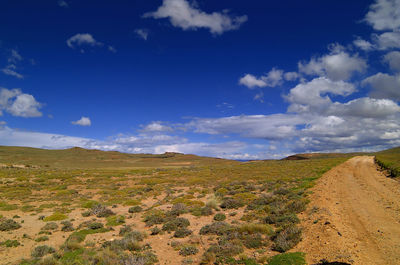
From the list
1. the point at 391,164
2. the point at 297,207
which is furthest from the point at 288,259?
the point at 391,164

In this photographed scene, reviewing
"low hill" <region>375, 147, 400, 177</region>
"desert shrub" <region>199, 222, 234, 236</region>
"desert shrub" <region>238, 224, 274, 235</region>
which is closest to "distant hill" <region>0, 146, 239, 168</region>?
"low hill" <region>375, 147, 400, 177</region>

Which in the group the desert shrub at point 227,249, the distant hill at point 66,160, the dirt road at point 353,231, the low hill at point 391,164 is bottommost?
the distant hill at point 66,160

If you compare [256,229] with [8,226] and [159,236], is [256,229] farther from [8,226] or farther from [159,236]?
[8,226]

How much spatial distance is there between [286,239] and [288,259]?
1.90 meters

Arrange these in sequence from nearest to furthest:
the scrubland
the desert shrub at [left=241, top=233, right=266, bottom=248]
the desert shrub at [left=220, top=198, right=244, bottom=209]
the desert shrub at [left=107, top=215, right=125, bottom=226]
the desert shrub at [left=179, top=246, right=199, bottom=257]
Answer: the scrubland → the desert shrub at [left=241, top=233, right=266, bottom=248] → the desert shrub at [left=179, top=246, right=199, bottom=257] → the desert shrub at [left=107, top=215, right=125, bottom=226] → the desert shrub at [left=220, top=198, right=244, bottom=209]

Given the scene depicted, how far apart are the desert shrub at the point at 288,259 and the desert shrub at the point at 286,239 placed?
716 millimetres

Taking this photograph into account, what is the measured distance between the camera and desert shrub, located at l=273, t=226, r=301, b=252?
8.55m

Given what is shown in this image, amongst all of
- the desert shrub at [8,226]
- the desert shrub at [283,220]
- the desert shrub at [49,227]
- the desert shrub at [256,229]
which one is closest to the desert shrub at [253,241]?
the desert shrub at [256,229]

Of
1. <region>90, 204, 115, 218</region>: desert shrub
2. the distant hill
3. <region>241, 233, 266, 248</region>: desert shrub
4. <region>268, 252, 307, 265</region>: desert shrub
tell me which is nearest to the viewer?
<region>268, 252, 307, 265</region>: desert shrub

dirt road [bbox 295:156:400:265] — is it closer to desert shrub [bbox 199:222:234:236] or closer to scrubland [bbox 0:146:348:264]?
scrubland [bbox 0:146:348:264]

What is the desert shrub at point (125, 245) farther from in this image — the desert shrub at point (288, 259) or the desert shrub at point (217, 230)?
the desert shrub at point (288, 259)

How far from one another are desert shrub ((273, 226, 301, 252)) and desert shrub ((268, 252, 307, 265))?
0.72m

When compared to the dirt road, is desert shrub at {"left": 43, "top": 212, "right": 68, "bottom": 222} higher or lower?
lower

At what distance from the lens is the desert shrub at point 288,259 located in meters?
7.20
